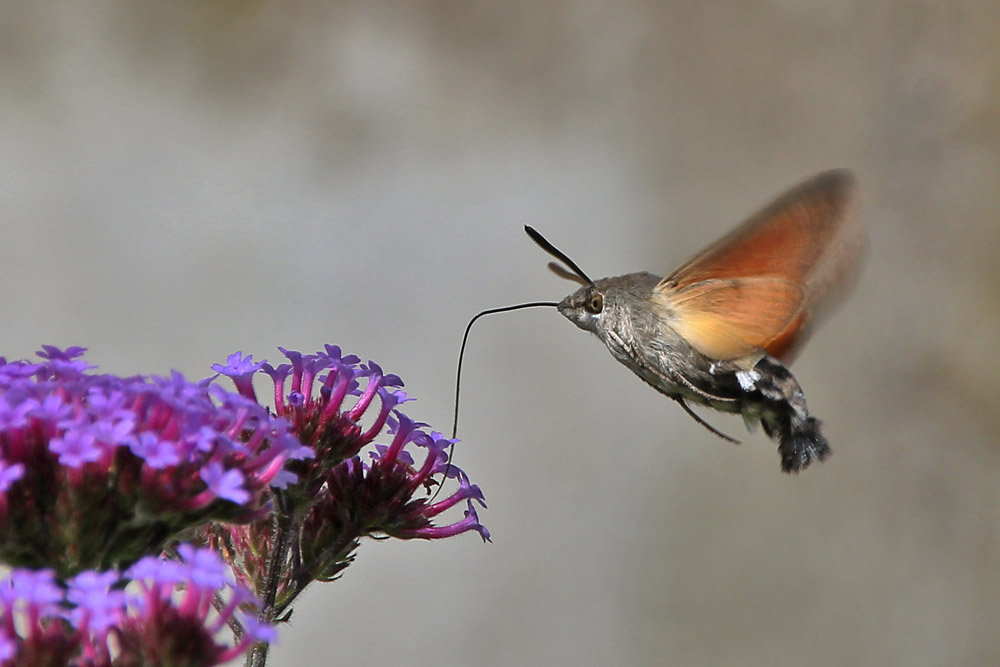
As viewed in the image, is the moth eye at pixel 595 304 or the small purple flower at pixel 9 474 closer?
the small purple flower at pixel 9 474

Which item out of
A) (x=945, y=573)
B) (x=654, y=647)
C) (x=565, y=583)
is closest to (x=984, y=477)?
(x=945, y=573)

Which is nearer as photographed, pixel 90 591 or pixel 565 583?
pixel 90 591

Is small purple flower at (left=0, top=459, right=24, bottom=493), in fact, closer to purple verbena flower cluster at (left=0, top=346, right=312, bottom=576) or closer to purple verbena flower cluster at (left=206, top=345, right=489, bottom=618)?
purple verbena flower cluster at (left=0, top=346, right=312, bottom=576)

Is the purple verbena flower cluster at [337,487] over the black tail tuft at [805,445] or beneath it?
beneath

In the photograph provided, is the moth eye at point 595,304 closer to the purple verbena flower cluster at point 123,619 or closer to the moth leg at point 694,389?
the moth leg at point 694,389

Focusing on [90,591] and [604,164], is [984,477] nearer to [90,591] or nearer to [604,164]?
[604,164]

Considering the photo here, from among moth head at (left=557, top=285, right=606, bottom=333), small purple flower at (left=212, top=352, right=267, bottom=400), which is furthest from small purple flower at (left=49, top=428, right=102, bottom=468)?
moth head at (left=557, top=285, right=606, bottom=333)

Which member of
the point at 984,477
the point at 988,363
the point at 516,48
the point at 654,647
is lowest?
the point at 654,647

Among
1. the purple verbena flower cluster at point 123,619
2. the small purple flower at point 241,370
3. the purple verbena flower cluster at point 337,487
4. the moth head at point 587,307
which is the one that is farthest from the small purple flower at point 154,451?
the moth head at point 587,307
